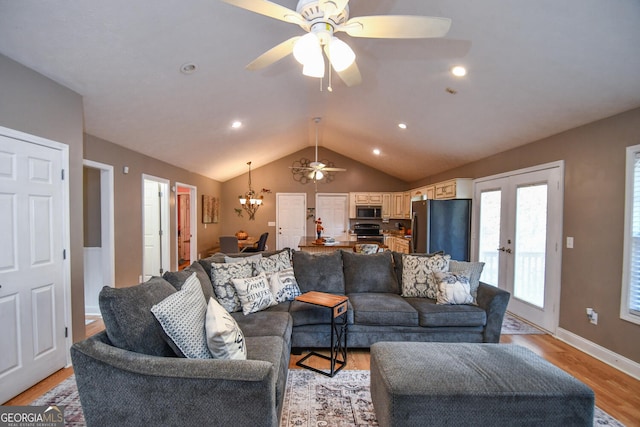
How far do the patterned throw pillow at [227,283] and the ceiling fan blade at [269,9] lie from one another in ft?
6.95

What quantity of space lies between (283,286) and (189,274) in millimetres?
971

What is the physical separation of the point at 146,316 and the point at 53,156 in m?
1.95

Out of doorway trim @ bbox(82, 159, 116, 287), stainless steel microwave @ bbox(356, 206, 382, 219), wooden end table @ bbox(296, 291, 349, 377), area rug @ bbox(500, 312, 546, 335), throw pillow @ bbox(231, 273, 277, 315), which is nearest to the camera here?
wooden end table @ bbox(296, 291, 349, 377)

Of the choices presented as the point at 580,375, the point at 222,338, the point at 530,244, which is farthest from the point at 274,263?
the point at 530,244

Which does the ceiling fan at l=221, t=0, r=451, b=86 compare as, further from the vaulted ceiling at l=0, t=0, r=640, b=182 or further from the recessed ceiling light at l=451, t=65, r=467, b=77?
the recessed ceiling light at l=451, t=65, r=467, b=77

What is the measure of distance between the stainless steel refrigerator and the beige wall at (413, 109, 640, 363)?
1618mm

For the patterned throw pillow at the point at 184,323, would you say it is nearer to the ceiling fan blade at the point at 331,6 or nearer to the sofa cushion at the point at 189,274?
the sofa cushion at the point at 189,274

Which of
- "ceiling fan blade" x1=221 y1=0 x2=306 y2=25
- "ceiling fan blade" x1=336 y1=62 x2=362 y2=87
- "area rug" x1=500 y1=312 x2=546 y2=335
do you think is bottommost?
"area rug" x1=500 y1=312 x2=546 y2=335

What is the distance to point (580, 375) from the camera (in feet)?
8.27

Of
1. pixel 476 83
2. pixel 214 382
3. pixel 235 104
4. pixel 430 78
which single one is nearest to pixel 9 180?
pixel 214 382

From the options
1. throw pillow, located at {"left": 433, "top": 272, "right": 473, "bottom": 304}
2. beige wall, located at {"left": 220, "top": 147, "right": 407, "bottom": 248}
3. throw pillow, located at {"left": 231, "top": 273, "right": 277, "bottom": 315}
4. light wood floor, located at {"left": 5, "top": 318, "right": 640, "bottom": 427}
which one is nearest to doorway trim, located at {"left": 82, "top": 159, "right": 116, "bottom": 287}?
light wood floor, located at {"left": 5, "top": 318, "right": 640, "bottom": 427}

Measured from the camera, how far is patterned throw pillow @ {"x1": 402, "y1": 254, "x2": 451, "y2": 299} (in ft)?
10.2

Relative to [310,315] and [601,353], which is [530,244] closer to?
[601,353]

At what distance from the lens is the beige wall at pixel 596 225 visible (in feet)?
8.66
